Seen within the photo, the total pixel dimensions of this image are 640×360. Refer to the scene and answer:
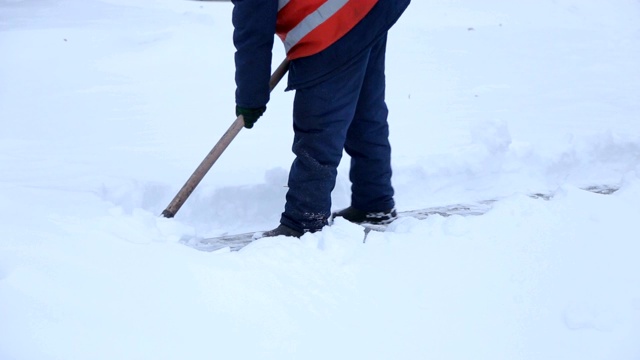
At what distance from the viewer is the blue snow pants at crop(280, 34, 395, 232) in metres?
2.50

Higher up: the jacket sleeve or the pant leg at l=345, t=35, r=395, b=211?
the jacket sleeve

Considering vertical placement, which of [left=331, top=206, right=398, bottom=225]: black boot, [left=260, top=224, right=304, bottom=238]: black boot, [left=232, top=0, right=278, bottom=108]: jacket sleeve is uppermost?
[left=232, top=0, right=278, bottom=108]: jacket sleeve

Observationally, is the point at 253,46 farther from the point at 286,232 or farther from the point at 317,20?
the point at 286,232

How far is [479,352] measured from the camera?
1.71m

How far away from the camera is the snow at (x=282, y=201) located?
66.5 inches

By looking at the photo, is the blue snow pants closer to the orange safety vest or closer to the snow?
the orange safety vest

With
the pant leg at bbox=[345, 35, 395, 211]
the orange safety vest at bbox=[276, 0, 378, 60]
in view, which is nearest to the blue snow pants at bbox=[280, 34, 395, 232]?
the pant leg at bbox=[345, 35, 395, 211]

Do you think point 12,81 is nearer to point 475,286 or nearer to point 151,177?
point 151,177

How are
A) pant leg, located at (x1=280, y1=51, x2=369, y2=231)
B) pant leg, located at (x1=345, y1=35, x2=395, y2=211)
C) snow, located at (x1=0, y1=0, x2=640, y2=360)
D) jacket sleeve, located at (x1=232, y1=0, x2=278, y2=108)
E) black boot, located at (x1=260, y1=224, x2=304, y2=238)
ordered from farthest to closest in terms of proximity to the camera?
pant leg, located at (x1=345, y1=35, x2=395, y2=211)
black boot, located at (x1=260, y1=224, x2=304, y2=238)
pant leg, located at (x1=280, y1=51, x2=369, y2=231)
jacket sleeve, located at (x1=232, y1=0, x2=278, y2=108)
snow, located at (x1=0, y1=0, x2=640, y2=360)

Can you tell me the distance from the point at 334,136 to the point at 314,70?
9.1 inches

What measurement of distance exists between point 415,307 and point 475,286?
193 mm

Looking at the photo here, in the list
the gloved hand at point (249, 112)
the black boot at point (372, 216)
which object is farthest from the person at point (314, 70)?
the black boot at point (372, 216)

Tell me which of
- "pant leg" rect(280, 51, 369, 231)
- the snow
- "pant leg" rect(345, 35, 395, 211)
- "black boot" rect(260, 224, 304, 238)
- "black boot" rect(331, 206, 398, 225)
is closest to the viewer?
the snow

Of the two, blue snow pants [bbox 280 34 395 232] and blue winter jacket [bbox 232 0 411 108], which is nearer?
blue winter jacket [bbox 232 0 411 108]
